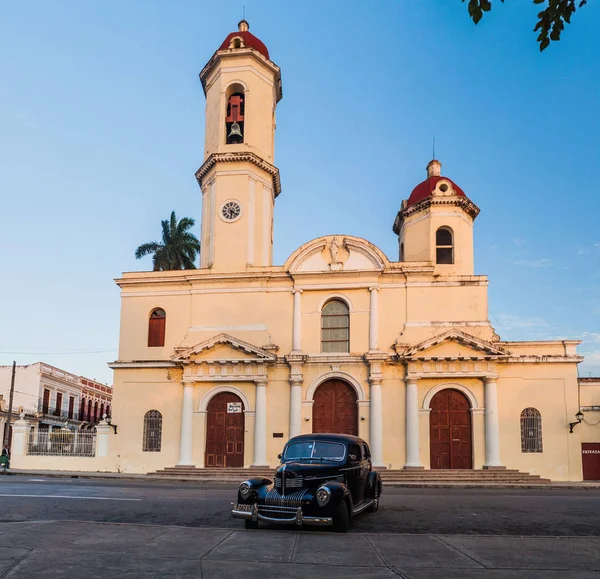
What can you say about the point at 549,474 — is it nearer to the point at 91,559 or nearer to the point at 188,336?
the point at 188,336

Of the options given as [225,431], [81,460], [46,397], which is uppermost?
[46,397]

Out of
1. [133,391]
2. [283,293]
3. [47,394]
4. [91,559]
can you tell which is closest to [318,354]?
[283,293]

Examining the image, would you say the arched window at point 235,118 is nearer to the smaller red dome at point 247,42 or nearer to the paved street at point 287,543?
the smaller red dome at point 247,42

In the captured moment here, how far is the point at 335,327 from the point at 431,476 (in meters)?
7.05

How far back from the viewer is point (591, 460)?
26.7 meters

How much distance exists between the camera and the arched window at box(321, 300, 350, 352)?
28422 millimetres

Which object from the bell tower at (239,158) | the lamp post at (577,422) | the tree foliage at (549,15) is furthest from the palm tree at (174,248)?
the tree foliage at (549,15)

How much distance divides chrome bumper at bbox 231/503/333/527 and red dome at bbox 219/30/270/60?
83.1 feet

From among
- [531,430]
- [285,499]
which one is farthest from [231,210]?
[285,499]

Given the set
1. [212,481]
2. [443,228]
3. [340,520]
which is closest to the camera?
[340,520]

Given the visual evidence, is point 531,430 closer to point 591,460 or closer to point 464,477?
point 591,460

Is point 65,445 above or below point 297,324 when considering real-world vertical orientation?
below

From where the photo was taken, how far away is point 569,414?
87.6 feet

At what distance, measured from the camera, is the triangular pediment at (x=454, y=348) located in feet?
87.1
